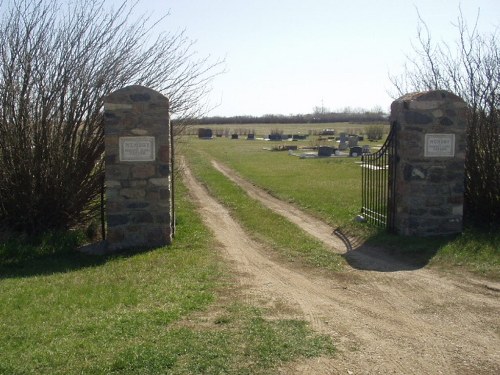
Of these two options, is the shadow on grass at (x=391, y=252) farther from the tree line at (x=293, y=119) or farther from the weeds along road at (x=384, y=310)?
the tree line at (x=293, y=119)

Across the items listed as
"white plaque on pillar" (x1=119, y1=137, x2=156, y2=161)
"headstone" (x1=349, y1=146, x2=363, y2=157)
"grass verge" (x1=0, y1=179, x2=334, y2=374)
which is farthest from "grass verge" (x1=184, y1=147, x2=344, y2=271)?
"headstone" (x1=349, y1=146, x2=363, y2=157)

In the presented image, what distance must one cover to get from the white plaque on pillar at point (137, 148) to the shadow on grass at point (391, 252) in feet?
11.7

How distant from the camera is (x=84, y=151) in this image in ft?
35.2

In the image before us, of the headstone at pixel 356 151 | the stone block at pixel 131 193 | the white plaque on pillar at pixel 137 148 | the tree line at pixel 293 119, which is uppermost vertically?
the tree line at pixel 293 119

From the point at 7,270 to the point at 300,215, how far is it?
20.7ft

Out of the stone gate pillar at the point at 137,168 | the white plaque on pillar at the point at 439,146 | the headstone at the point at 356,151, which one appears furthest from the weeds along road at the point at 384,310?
the headstone at the point at 356,151

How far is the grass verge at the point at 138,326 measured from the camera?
4.44 meters

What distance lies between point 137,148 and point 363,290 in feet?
14.7

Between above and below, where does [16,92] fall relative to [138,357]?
above

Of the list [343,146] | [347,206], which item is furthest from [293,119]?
[347,206]

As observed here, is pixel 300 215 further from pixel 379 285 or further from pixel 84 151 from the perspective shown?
pixel 379 285

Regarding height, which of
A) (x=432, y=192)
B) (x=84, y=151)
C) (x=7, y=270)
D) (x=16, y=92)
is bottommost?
(x=7, y=270)

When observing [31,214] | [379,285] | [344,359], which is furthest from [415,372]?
[31,214]

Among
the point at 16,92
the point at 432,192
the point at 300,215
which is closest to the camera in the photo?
the point at 432,192
